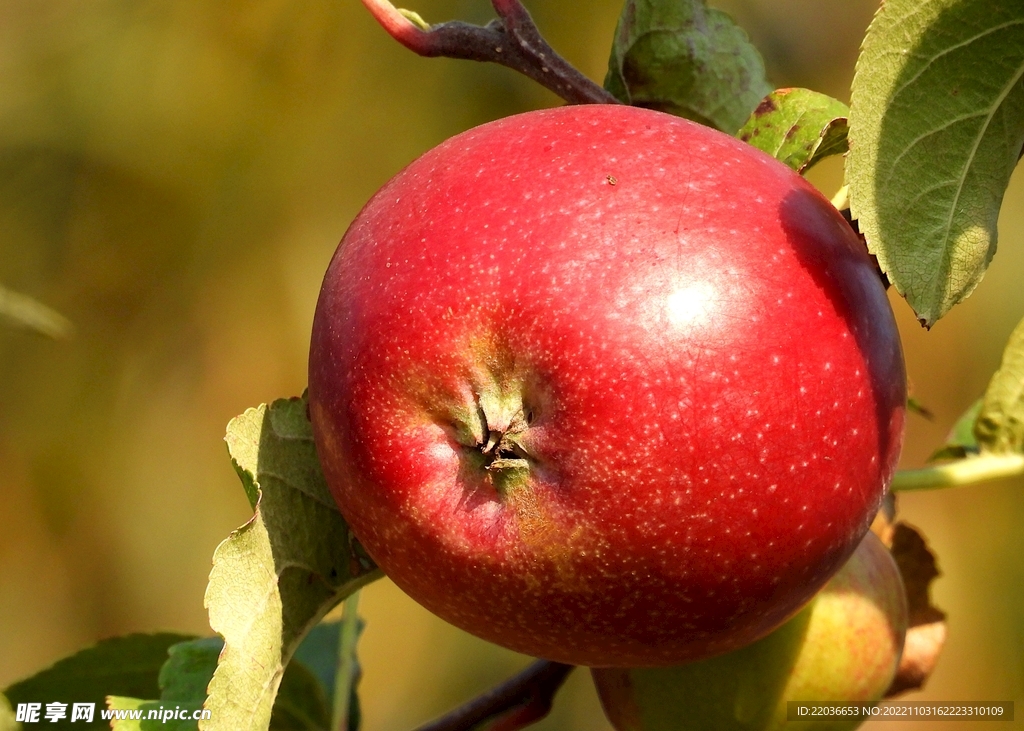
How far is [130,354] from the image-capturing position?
11.2 ft

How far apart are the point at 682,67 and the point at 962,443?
2.09ft

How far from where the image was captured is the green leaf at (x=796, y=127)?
0.83m

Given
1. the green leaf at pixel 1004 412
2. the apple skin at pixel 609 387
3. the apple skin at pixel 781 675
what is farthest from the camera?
the green leaf at pixel 1004 412

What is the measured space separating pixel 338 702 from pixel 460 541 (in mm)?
463

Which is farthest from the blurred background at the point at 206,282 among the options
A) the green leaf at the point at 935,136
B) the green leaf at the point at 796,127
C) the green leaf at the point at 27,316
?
the green leaf at the point at 935,136

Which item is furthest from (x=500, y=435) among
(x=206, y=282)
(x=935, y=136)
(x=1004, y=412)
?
(x=206, y=282)

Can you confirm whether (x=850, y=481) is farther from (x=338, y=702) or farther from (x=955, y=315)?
(x=955, y=315)

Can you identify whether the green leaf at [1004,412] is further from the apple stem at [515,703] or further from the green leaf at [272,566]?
the green leaf at [272,566]

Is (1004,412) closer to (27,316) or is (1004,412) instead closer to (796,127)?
(796,127)

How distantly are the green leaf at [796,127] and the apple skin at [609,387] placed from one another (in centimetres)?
13

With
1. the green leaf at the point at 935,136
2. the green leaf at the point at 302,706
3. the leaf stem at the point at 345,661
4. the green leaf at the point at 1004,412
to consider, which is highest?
the green leaf at the point at 935,136

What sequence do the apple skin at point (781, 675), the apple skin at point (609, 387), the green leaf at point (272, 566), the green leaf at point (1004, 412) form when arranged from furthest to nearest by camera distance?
1. the green leaf at point (1004, 412)
2. the apple skin at point (781, 675)
3. the green leaf at point (272, 566)
4. the apple skin at point (609, 387)

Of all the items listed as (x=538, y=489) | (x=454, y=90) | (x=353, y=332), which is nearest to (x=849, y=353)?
(x=538, y=489)

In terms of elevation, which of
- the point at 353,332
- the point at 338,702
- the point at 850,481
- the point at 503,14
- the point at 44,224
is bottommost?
the point at 338,702
